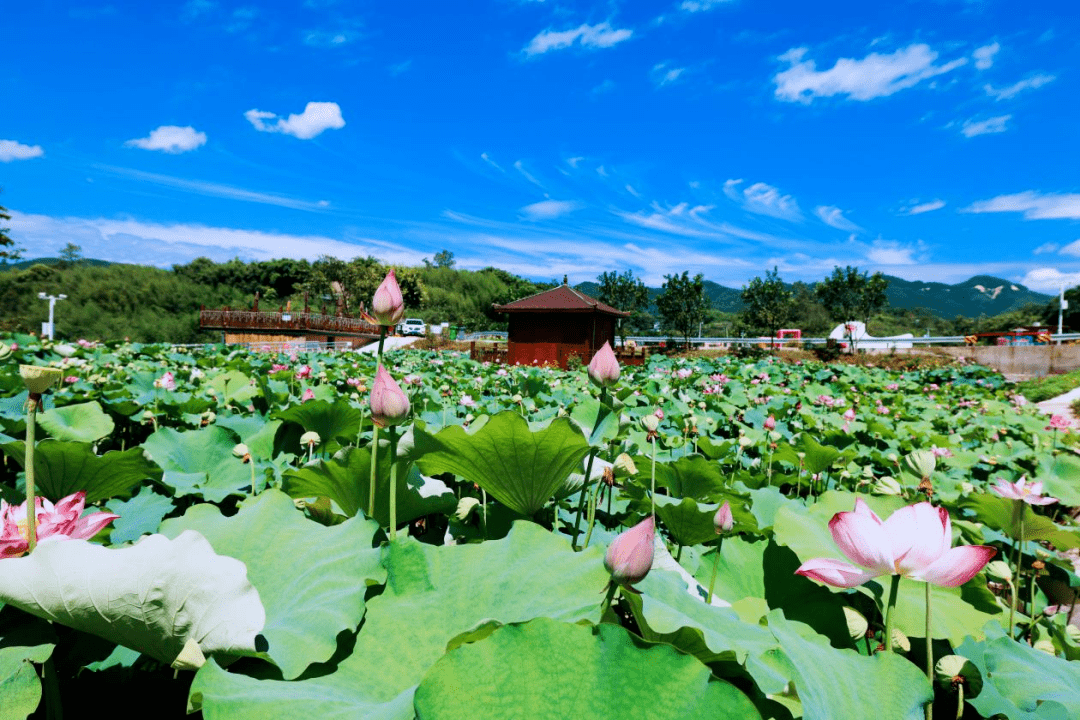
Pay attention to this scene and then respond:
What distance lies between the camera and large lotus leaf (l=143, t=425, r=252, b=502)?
1318 millimetres

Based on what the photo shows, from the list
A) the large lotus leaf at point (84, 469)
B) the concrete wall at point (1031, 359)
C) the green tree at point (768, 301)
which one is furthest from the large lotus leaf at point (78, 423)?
the green tree at point (768, 301)

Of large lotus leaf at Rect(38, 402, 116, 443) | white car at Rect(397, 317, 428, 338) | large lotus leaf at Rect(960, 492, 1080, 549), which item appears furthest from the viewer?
white car at Rect(397, 317, 428, 338)

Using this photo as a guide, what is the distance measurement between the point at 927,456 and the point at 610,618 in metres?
0.97

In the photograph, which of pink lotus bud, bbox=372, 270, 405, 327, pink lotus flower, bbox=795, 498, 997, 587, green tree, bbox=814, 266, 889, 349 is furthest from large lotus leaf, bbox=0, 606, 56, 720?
green tree, bbox=814, 266, 889, 349

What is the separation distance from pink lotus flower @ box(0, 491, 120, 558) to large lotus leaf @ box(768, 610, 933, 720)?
0.72m

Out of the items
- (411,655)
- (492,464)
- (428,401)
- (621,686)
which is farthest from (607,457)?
(428,401)

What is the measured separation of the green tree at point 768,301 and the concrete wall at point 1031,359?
18582mm

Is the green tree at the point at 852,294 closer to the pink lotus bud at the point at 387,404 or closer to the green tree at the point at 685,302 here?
the green tree at the point at 685,302

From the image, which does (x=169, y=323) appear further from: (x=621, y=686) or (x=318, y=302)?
(x=621, y=686)

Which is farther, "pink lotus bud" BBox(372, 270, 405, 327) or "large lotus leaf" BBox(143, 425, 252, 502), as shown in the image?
"large lotus leaf" BBox(143, 425, 252, 502)

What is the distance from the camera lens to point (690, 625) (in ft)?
1.86

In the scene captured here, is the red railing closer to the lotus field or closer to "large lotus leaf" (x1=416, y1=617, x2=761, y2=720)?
the lotus field

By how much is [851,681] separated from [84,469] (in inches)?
50.4

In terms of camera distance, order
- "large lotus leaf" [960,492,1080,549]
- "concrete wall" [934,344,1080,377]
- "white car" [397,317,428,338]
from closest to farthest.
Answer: "large lotus leaf" [960,492,1080,549] < "concrete wall" [934,344,1080,377] < "white car" [397,317,428,338]
